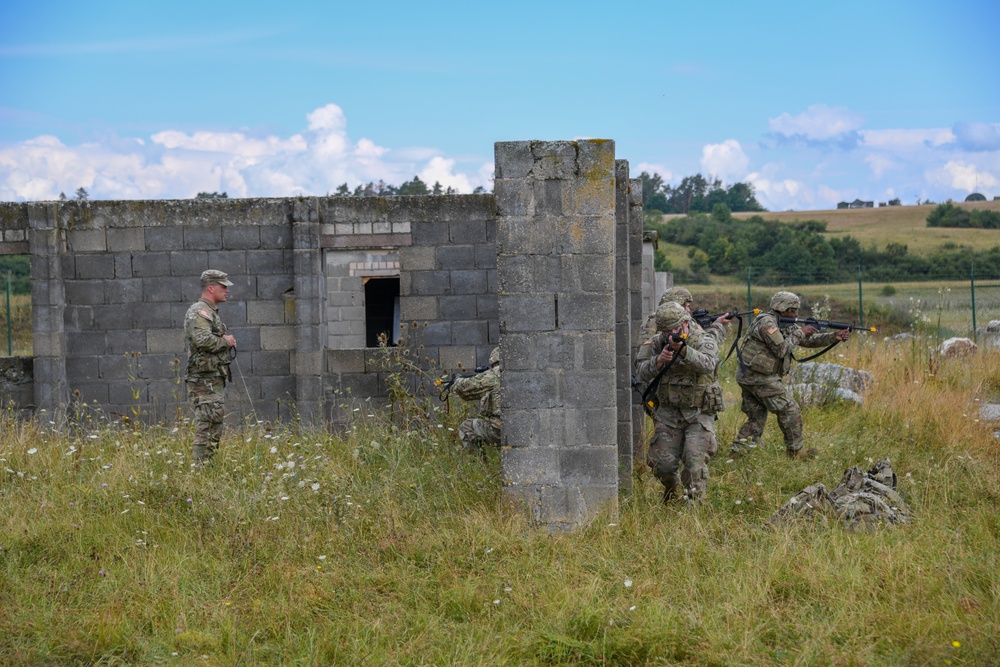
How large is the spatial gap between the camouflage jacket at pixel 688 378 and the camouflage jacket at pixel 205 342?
3.41 meters

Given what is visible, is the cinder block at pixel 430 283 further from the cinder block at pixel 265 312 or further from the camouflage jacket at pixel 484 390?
the camouflage jacket at pixel 484 390

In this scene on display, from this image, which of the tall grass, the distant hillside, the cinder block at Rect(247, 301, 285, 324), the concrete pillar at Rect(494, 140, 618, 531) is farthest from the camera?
the distant hillside

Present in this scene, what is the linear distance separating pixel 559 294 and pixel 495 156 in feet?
3.17

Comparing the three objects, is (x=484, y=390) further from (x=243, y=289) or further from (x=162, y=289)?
(x=162, y=289)

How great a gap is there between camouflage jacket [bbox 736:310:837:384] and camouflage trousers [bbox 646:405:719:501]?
2023 mm

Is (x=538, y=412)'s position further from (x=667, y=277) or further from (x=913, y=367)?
(x=667, y=277)

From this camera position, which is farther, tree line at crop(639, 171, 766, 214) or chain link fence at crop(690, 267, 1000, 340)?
tree line at crop(639, 171, 766, 214)

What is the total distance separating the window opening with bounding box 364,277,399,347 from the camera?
18.3 m

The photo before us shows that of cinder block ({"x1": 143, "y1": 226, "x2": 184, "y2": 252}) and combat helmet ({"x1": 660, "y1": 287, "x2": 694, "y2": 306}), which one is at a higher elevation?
cinder block ({"x1": 143, "y1": 226, "x2": 184, "y2": 252})

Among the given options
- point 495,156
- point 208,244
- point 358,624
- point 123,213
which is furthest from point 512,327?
point 123,213

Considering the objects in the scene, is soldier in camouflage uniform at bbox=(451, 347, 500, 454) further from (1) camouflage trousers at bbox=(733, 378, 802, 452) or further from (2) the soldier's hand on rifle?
(1) camouflage trousers at bbox=(733, 378, 802, 452)

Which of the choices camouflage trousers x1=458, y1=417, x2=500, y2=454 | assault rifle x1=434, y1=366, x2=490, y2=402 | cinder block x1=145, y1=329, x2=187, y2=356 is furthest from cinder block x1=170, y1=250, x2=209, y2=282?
camouflage trousers x1=458, y1=417, x2=500, y2=454

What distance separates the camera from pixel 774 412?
8.88m

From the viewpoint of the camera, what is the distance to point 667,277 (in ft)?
48.1
